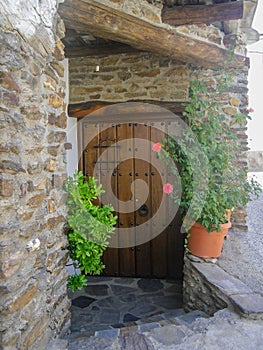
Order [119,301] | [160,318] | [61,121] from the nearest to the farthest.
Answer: [61,121], [160,318], [119,301]

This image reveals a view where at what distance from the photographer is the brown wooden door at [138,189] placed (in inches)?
132

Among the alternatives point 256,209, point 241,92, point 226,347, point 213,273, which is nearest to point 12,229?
point 226,347

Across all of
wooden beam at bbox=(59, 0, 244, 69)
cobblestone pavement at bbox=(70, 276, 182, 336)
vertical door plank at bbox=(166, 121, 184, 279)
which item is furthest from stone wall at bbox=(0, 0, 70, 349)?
vertical door plank at bbox=(166, 121, 184, 279)

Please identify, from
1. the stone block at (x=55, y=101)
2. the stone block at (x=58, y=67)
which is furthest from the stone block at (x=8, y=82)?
the stone block at (x=58, y=67)

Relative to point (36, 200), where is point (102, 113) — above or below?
above

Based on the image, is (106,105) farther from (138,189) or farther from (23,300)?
(23,300)

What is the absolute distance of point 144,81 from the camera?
3.21 meters

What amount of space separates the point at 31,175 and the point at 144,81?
6.89 ft

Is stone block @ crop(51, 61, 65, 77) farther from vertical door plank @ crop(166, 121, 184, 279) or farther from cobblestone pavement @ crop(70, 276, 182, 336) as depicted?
cobblestone pavement @ crop(70, 276, 182, 336)

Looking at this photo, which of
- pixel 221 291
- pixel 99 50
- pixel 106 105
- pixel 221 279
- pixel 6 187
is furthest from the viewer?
pixel 106 105

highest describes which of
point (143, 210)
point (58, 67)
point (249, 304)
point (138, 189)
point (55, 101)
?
point (58, 67)

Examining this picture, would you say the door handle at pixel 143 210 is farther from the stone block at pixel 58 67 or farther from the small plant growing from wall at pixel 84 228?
the stone block at pixel 58 67

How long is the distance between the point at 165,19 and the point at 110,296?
2665mm

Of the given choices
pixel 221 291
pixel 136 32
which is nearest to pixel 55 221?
pixel 221 291
